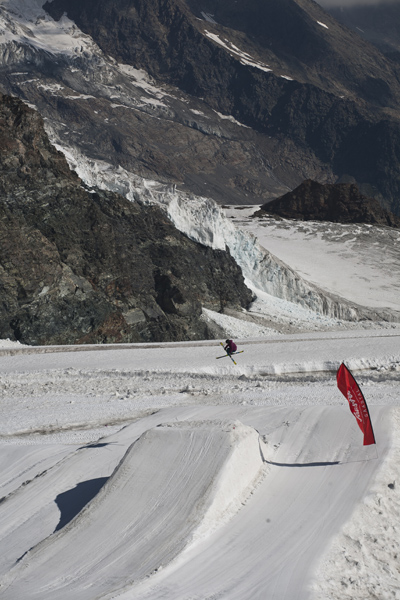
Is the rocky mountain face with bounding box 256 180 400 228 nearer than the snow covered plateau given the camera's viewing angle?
No

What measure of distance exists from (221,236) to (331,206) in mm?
61599

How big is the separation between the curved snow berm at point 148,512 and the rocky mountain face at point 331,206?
88.7 m

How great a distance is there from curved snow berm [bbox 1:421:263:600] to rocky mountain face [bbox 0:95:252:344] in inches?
739

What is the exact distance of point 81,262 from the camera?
31.9 metres

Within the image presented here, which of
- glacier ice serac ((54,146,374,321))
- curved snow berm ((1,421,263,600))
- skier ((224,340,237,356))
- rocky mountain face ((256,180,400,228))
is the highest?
curved snow berm ((1,421,263,600))

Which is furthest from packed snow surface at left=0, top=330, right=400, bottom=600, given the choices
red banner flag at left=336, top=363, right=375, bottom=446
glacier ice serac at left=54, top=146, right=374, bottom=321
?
glacier ice serac at left=54, top=146, right=374, bottom=321

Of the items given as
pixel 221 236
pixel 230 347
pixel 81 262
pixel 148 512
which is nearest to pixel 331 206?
pixel 221 236

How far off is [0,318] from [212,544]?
20550mm

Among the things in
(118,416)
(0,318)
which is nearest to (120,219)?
(0,318)

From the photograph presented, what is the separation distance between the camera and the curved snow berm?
7395 millimetres

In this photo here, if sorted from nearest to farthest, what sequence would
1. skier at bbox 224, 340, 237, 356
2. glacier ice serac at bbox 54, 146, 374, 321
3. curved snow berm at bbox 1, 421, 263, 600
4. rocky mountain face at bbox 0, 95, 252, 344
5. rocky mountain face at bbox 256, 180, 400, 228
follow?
curved snow berm at bbox 1, 421, 263, 600 → skier at bbox 224, 340, 237, 356 → rocky mountain face at bbox 0, 95, 252, 344 → glacier ice serac at bbox 54, 146, 374, 321 → rocky mountain face at bbox 256, 180, 400, 228

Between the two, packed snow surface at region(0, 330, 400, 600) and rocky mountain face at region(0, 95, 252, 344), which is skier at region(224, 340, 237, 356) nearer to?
packed snow surface at region(0, 330, 400, 600)

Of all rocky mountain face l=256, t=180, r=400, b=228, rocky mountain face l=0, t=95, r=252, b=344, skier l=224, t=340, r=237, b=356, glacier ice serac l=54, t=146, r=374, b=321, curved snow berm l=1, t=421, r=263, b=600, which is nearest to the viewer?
curved snow berm l=1, t=421, r=263, b=600

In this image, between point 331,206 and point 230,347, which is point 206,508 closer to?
point 230,347
